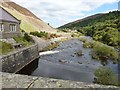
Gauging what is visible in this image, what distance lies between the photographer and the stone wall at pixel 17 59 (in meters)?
21.8

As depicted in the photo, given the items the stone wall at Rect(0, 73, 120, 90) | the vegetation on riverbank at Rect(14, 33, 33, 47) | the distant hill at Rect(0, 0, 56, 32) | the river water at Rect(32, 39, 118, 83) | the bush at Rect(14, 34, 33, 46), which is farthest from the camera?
the distant hill at Rect(0, 0, 56, 32)

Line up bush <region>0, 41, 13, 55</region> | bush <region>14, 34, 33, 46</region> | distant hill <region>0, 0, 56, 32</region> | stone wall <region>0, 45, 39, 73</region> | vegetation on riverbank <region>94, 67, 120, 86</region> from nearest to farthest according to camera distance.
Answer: vegetation on riverbank <region>94, 67, 120, 86</region>
stone wall <region>0, 45, 39, 73</region>
bush <region>0, 41, 13, 55</region>
bush <region>14, 34, 33, 46</region>
distant hill <region>0, 0, 56, 32</region>

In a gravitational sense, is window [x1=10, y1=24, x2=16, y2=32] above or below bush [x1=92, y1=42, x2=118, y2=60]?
above

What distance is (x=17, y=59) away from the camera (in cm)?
2591

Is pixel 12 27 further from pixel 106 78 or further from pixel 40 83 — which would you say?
pixel 40 83

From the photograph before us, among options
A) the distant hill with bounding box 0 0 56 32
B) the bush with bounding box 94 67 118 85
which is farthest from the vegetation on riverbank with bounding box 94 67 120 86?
the distant hill with bounding box 0 0 56 32

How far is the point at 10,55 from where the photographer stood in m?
23.3

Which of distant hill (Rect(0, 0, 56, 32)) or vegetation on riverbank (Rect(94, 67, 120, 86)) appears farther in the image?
distant hill (Rect(0, 0, 56, 32))

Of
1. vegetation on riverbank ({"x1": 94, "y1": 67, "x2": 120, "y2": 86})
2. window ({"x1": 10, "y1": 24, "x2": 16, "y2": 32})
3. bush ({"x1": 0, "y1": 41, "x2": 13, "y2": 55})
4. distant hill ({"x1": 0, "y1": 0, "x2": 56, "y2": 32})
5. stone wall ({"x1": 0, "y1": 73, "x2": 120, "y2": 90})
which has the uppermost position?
distant hill ({"x1": 0, "y1": 0, "x2": 56, "y2": 32})

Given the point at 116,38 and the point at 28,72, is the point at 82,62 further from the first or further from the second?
the point at 116,38

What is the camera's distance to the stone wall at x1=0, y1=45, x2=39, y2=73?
71.4 feet

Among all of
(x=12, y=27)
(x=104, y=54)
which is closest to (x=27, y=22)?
(x=12, y=27)

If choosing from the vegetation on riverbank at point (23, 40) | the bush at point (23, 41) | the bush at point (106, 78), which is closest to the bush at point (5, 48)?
the vegetation on riverbank at point (23, 40)

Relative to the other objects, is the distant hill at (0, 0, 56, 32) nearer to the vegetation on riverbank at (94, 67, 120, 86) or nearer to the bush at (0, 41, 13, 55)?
the bush at (0, 41, 13, 55)
